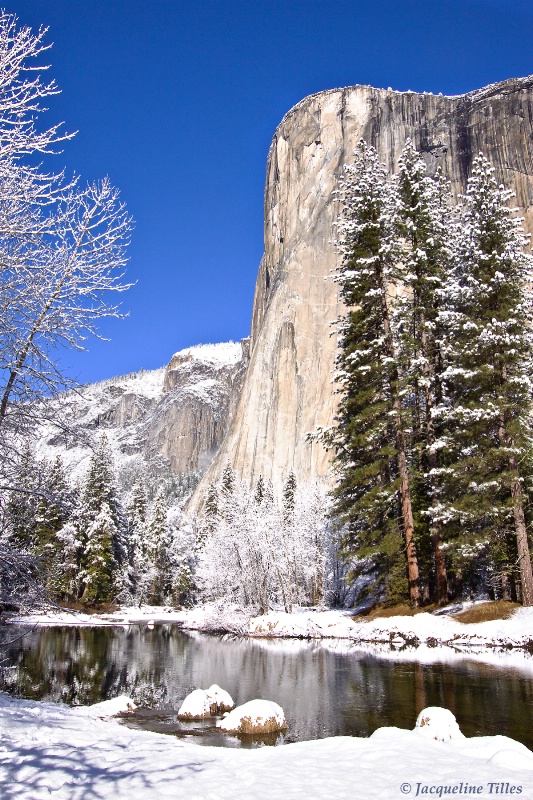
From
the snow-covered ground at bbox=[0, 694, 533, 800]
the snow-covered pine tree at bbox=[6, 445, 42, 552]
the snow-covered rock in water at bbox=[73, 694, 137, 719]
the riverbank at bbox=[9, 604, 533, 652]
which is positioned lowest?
the snow-covered rock in water at bbox=[73, 694, 137, 719]

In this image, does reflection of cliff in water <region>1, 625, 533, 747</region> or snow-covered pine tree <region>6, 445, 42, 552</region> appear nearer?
snow-covered pine tree <region>6, 445, 42, 552</region>

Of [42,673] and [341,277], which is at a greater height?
[341,277]

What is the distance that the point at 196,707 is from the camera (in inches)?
466

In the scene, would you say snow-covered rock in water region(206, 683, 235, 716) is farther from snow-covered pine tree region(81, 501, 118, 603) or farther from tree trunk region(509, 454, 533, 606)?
snow-covered pine tree region(81, 501, 118, 603)

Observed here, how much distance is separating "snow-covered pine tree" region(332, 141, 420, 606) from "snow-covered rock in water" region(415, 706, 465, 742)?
1334 centimetres

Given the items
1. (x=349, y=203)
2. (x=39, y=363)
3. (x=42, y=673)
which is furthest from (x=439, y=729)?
(x=349, y=203)

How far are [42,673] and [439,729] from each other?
44.0 feet

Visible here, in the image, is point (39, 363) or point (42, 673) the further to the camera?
point (42, 673)

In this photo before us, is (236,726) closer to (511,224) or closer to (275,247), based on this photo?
(511,224)

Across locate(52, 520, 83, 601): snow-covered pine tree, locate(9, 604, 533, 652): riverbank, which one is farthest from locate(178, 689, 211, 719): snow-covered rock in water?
locate(52, 520, 83, 601): snow-covered pine tree

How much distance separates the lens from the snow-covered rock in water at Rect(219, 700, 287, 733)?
10.4 metres

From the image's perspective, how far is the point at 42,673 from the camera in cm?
1761

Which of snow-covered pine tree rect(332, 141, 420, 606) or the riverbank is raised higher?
snow-covered pine tree rect(332, 141, 420, 606)

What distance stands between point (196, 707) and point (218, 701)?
671mm
